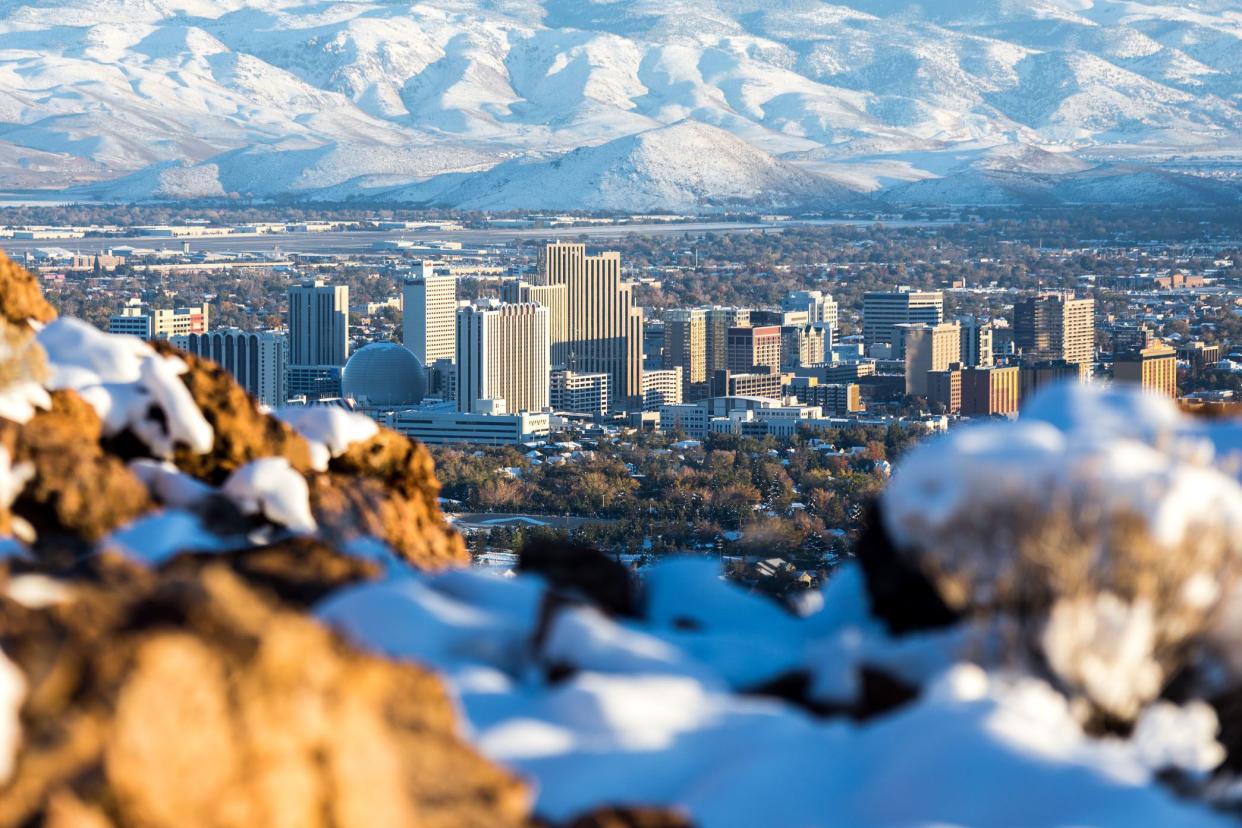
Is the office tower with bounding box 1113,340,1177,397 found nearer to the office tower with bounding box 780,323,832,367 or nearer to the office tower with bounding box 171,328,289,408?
the office tower with bounding box 780,323,832,367

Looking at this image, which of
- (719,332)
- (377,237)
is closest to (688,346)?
(719,332)

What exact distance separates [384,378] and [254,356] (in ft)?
14.8

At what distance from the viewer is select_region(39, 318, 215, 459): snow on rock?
33.6 feet

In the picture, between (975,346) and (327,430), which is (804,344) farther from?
(327,430)

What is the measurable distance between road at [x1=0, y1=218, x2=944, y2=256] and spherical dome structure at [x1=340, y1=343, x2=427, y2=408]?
47.2 m

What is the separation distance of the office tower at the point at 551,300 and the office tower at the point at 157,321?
34.0 ft

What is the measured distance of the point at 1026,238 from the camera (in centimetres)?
13075

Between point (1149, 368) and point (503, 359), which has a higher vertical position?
point (1149, 368)

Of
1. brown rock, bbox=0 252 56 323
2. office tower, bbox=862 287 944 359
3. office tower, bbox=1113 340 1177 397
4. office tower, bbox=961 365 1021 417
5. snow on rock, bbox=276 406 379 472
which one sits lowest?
office tower, bbox=961 365 1021 417

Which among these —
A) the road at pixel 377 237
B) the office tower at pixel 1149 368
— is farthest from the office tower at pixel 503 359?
the road at pixel 377 237

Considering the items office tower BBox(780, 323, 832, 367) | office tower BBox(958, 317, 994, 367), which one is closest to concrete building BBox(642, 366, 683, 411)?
office tower BBox(780, 323, 832, 367)

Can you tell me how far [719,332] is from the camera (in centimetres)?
8600

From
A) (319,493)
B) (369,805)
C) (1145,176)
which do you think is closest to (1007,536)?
(369,805)

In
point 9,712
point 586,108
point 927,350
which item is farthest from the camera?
point 586,108
